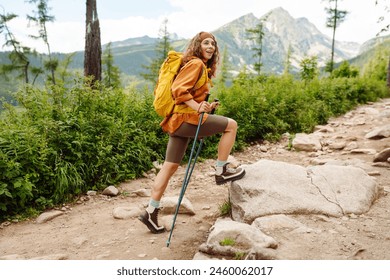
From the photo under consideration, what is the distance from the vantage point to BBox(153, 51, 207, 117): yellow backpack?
361cm

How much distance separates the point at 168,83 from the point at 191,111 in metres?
0.40

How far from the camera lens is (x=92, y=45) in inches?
362

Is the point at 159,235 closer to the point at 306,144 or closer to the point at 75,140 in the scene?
the point at 75,140

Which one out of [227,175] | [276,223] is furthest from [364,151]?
[276,223]

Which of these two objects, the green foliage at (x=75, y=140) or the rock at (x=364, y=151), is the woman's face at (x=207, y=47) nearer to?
the green foliage at (x=75, y=140)

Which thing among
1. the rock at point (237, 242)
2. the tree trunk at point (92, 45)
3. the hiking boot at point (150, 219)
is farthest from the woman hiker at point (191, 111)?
the tree trunk at point (92, 45)

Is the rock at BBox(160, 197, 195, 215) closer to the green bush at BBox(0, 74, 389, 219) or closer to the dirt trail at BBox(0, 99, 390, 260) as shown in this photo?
the dirt trail at BBox(0, 99, 390, 260)

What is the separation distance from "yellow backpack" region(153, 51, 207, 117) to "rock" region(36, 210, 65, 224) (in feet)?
8.65

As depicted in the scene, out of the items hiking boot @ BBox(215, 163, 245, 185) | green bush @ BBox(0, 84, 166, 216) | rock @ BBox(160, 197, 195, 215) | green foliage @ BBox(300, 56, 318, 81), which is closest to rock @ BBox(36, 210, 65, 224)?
green bush @ BBox(0, 84, 166, 216)

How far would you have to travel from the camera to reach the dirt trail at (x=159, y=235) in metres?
3.33

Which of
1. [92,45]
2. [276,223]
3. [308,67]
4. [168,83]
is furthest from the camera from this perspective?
[308,67]

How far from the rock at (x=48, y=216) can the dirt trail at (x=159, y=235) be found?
65 mm
